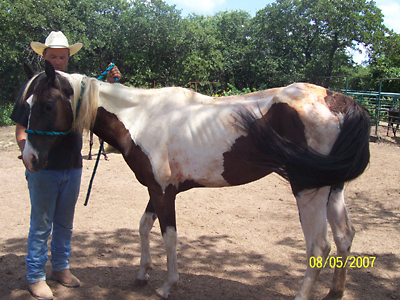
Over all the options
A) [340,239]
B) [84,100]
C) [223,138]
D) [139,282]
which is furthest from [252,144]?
[139,282]

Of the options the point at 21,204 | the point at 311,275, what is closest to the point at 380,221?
the point at 311,275

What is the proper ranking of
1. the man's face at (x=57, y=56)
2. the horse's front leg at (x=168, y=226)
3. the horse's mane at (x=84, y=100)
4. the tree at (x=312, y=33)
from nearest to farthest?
1. the horse's mane at (x=84, y=100)
2. the horse's front leg at (x=168, y=226)
3. the man's face at (x=57, y=56)
4. the tree at (x=312, y=33)

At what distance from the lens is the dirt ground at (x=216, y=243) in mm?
2707

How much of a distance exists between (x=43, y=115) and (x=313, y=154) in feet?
6.35

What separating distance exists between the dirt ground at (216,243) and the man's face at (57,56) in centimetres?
189

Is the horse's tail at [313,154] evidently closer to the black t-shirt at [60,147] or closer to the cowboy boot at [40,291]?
the black t-shirt at [60,147]

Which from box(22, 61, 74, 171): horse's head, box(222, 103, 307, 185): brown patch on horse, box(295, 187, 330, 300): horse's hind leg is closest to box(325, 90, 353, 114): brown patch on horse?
box(222, 103, 307, 185): brown patch on horse

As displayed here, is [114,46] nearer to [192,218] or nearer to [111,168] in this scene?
[111,168]

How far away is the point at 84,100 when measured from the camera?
2.41 meters

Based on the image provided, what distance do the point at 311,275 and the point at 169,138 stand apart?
148cm

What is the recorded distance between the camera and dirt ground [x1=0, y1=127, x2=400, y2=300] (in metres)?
2.71
